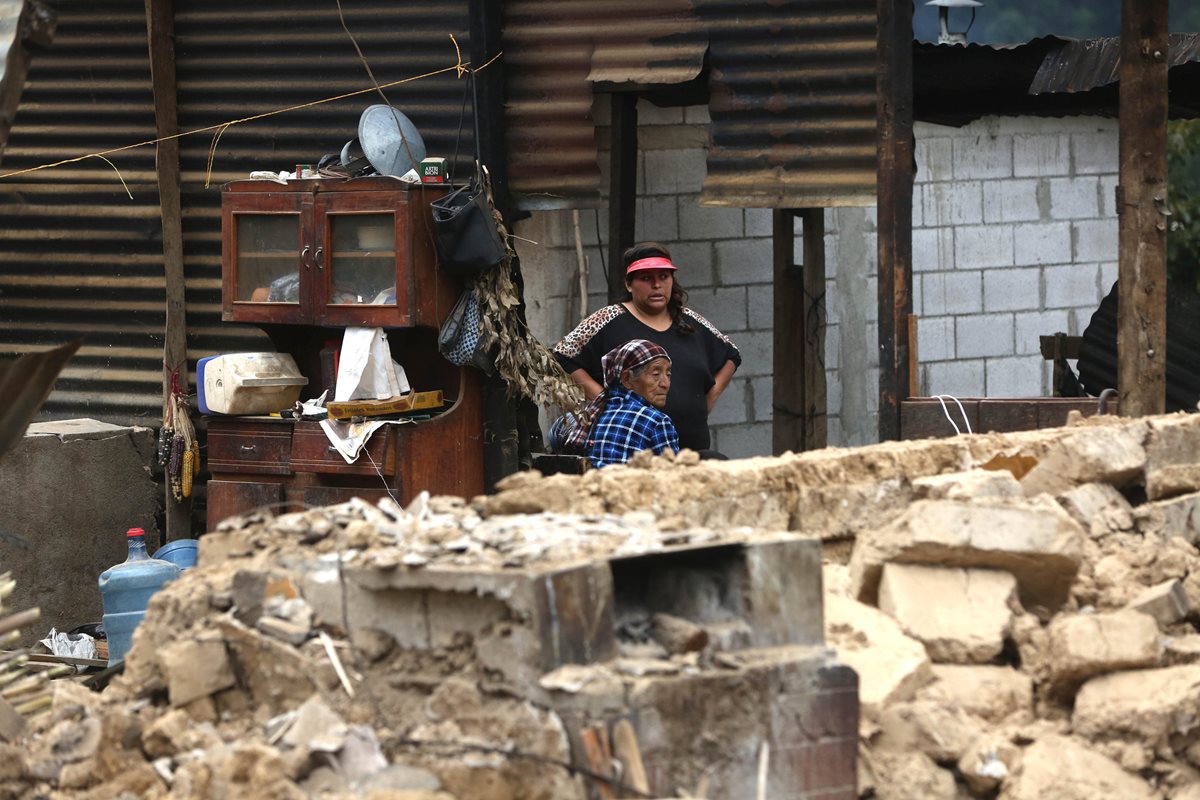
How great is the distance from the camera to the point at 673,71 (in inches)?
317

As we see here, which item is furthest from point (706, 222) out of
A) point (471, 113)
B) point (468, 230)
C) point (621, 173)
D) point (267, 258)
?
point (267, 258)

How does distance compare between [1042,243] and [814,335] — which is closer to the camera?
[814,335]

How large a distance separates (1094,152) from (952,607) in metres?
7.02

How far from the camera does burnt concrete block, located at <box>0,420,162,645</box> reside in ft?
27.3

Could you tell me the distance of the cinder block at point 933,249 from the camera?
10758 mm

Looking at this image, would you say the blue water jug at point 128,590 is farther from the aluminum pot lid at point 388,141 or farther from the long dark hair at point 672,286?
the long dark hair at point 672,286

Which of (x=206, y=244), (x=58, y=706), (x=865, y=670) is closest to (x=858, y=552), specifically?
(x=865, y=670)

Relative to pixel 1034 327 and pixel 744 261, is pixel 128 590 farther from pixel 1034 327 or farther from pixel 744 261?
pixel 1034 327

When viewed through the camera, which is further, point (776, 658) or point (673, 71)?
point (673, 71)

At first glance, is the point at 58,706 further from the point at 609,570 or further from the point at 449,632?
the point at 609,570

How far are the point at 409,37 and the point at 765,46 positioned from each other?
5.90 ft

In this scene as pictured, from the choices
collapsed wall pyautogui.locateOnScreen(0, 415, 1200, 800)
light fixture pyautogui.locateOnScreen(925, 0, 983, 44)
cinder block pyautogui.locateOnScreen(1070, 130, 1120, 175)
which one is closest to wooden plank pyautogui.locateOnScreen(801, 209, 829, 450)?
cinder block pyautogui.locateOnScreen(1070, 130, 1120, 175)

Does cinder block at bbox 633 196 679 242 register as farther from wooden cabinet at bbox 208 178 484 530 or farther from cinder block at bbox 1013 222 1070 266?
cinder block at bbox 1013 222 1070 266

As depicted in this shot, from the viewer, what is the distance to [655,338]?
23.5ft
